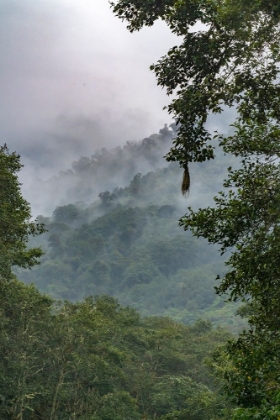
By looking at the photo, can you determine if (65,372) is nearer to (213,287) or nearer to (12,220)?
(12,220)

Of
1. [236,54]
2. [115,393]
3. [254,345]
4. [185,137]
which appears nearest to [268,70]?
[236,54]

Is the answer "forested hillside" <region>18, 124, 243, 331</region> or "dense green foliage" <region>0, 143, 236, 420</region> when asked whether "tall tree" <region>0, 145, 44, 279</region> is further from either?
"forested hillside" <region>18, 124, 243, 331</region>

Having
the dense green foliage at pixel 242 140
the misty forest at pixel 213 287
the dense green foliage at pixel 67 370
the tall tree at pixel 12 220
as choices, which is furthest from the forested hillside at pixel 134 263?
the dense green foliage at pixel 242 140

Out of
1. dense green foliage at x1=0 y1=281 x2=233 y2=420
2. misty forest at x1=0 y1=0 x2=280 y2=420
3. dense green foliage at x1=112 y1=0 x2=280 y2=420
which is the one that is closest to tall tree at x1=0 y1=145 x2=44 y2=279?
misty forest at x1=0 y1=0 x2=280 y2=420

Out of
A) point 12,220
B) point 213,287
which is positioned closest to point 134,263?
point 12,220

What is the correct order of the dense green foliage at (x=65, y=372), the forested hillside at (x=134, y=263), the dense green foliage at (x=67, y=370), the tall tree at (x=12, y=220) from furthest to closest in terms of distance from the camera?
the forested hillside at (x=134, y=263)
the dense green foliage at (x=65, y=372)
the dense green foliage at (x=67, y=370)
the tall tree at (x=12, y=220)

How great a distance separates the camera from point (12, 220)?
14.7 m

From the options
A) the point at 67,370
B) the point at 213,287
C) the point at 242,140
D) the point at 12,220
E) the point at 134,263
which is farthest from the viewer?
the point at 134,263

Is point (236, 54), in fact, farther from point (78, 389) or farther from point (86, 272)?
point (86, 272)

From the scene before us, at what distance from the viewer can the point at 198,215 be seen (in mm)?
6281

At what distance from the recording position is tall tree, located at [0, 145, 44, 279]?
14.3 m

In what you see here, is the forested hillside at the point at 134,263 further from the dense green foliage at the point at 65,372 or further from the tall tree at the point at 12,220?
the tall tree at the point at 12,220

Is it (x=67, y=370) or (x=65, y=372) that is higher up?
(x=67, y=370)

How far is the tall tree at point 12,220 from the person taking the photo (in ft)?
46.8
